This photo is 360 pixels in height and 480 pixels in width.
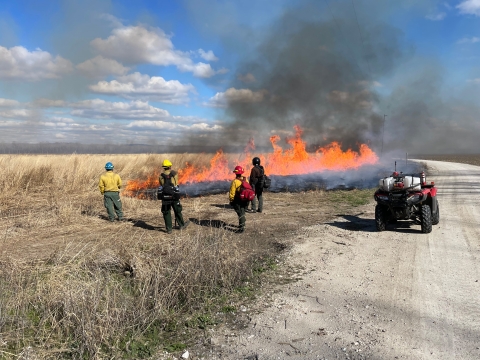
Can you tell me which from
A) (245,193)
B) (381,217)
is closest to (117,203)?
(245,193)

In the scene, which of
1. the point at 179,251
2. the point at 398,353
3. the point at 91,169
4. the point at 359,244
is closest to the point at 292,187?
the point at 91,169

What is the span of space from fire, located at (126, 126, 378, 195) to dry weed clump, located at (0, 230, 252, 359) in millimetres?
11821

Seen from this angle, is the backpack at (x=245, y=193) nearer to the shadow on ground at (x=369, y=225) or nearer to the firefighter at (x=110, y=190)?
the shadow on ground at (x=369, y=225)

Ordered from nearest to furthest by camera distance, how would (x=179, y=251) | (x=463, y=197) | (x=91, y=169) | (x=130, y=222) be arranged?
(x=179, y=251)
(x=130, y=222)
(x=463, y=197)
(x=91, y=169)

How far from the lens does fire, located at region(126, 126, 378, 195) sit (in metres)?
23.2

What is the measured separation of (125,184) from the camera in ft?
61.1

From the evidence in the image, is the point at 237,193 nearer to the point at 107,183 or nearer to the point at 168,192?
the point at 168,192

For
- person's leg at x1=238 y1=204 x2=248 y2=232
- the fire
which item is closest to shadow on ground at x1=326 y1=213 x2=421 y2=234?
person's leg at x1=238 y1=204 x2=248 y2=232

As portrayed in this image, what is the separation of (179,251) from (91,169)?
12.7 metres

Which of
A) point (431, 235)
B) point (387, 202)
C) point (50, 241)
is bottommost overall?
point (50, 241)

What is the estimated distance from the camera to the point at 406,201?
8.16 metres

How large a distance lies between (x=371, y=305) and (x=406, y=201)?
426cm

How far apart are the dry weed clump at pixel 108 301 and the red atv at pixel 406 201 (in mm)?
4530

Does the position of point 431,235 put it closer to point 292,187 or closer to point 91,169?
point 292,187
